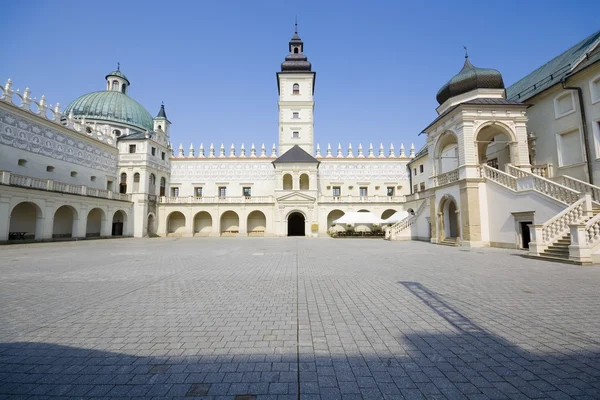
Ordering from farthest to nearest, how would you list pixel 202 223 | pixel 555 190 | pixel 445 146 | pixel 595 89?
1. pixel 202 223
2. pixel 445 146
3. pixel 595 89
4. pixel 555 190

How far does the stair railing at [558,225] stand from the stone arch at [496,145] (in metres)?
7.42

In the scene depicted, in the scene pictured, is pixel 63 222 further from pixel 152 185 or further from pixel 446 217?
pixel 446 217

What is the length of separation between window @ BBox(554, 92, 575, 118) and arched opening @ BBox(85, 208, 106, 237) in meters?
44.1

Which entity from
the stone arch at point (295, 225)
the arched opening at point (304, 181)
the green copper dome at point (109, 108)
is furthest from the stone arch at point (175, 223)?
the arched opening at point (304, 181)

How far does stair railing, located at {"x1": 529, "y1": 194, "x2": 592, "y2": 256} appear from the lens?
11391mm

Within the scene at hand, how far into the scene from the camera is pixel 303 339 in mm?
3596

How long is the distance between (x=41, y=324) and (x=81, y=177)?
35.8m

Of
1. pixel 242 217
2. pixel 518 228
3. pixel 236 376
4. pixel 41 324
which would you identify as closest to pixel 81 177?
pixel 242 217

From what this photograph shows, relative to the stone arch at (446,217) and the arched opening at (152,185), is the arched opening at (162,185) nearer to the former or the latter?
the arched opening at (152,185)

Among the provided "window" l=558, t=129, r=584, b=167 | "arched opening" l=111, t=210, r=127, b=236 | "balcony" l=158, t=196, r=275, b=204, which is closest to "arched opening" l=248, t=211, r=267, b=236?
"balcony" l=158, t=196, r=275, b=204

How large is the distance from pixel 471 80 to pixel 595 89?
702cm

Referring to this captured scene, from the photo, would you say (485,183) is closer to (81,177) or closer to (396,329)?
(396,329)

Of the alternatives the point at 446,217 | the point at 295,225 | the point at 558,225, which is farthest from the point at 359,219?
the point at 558,225

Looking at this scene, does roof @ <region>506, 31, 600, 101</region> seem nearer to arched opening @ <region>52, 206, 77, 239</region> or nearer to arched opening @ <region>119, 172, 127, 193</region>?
arched opening @ <region>52, 206, 77, 239</region>
